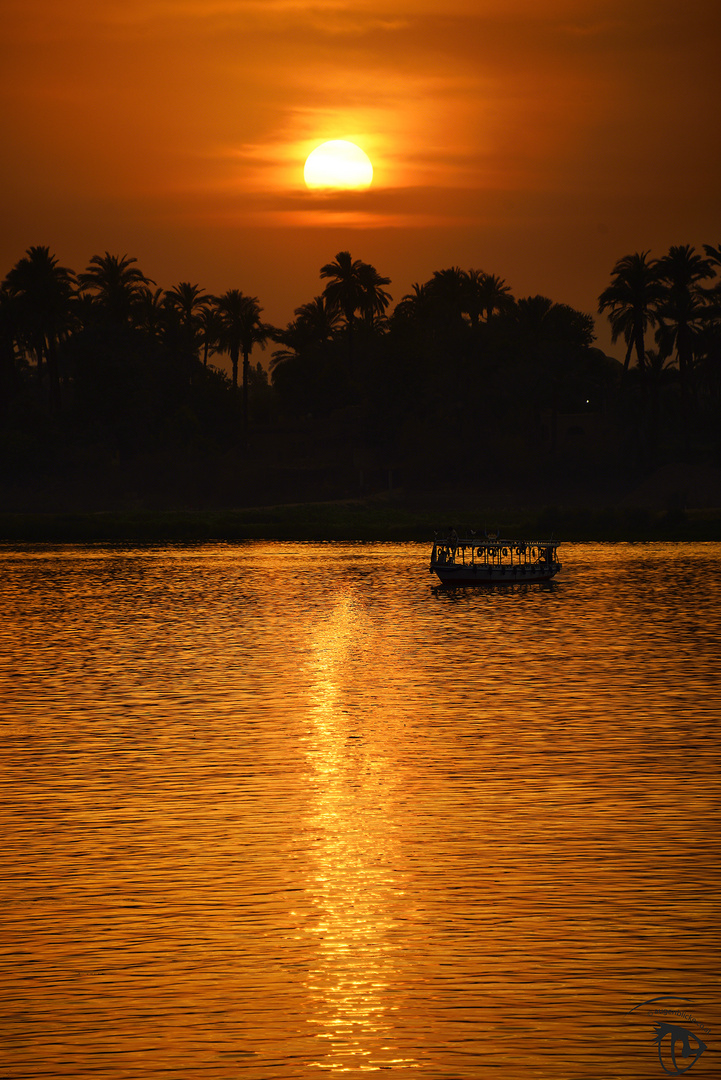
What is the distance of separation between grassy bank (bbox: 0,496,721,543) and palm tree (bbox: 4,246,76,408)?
896 inches

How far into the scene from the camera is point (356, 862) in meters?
18.5

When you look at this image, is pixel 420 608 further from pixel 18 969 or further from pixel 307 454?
pixel 307 454

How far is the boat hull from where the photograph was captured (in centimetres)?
7769

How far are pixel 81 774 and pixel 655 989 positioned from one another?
13.6 meters

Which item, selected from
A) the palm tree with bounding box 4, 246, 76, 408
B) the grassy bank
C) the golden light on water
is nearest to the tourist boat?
the grassy bank

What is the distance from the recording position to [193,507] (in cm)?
15500

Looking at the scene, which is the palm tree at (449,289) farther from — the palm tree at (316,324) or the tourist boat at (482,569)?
the tourist boat at (482,569)

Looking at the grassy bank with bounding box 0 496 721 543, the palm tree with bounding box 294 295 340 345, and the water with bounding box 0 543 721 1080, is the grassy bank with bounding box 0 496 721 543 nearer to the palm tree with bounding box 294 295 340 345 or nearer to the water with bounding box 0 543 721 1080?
the palm tree with bounding box 294 295 340 345

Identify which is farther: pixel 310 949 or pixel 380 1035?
pixel 310 949

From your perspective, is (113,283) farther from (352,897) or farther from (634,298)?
(352,897)

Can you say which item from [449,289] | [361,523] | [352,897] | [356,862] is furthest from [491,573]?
[449,289]

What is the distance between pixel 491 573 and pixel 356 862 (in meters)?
63.6

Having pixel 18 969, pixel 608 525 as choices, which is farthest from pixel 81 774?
pixel 608 525

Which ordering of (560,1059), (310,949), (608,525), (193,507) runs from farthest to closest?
1. (193,507)
2. (608,525)
3. (310,949)
4. (560,1059)
